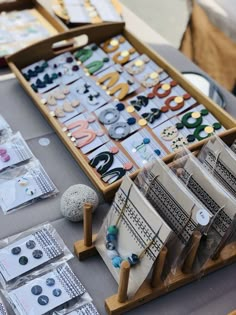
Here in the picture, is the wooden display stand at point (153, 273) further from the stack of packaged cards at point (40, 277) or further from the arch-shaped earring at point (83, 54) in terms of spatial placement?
the arch-shaped earring at point (83, 54)

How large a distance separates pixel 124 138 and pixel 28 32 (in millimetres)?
553

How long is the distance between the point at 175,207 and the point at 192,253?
0.08 meters

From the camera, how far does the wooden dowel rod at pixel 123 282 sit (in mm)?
645

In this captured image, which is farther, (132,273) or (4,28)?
(4,28)

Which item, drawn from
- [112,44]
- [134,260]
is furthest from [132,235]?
[112,44]

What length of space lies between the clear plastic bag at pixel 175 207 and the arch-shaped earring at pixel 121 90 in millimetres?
400

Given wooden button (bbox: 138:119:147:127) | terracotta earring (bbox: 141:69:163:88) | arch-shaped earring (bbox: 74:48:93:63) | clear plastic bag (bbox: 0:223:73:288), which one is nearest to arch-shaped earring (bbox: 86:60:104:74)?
arch-shaped earring (bbox: 74:48:93:63)

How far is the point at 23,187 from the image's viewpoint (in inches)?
36.0

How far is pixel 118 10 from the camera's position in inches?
58.1

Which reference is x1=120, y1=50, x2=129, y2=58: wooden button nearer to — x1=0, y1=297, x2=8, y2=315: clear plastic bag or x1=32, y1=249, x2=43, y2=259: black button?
x1=32, y1=249, x2=43, y2=259: black button

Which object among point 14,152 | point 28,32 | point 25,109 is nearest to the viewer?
point 14,152

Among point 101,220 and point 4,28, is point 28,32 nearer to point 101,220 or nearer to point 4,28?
point 4,28

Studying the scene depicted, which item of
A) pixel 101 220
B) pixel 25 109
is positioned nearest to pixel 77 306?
pixel 101 220

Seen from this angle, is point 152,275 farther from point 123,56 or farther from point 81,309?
point 123,56
